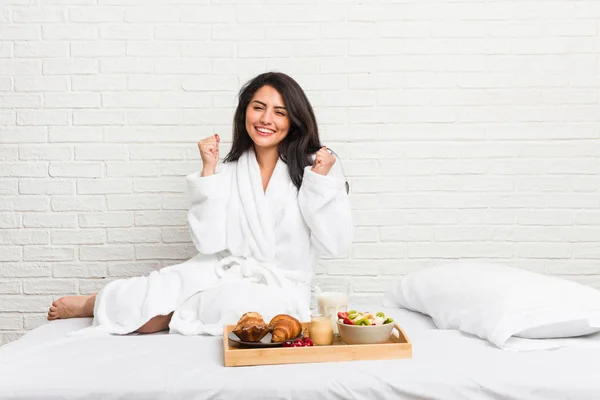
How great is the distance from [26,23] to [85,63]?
323mm

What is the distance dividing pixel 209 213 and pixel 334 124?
893 mm

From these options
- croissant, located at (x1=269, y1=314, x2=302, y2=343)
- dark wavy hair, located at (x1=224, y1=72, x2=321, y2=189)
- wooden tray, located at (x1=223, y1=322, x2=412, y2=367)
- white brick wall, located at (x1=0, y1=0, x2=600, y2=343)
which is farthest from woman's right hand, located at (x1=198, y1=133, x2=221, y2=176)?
wooden tray, located at (x1=223, y1=322, x2=412, y2=367)

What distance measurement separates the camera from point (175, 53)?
11.4ft

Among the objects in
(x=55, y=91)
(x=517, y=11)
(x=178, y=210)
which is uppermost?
(x=517, y=11)

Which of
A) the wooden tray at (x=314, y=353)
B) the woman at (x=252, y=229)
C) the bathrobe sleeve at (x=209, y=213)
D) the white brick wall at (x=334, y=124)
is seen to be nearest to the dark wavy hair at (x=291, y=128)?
the woman at (x=252, y=229)

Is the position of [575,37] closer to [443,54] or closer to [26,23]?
[443,54]

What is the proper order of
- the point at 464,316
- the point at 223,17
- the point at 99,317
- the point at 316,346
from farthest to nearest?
1. the point at 223,17
2. the point at 99,317
3. the point at 464,316
4. the point at 316,346

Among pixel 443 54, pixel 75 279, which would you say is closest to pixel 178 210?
pixel 75 279

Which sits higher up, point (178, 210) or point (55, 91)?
point (55, 91)

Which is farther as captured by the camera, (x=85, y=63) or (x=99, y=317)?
(x=85, y=63)

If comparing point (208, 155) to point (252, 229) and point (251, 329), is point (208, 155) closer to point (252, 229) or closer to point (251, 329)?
point (252, 229)

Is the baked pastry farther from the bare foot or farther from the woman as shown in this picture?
the bare foot

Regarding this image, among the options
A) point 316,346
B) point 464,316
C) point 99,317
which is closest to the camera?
point 316,346

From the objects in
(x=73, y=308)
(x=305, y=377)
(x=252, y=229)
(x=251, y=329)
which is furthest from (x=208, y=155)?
(x=305, y=377)
